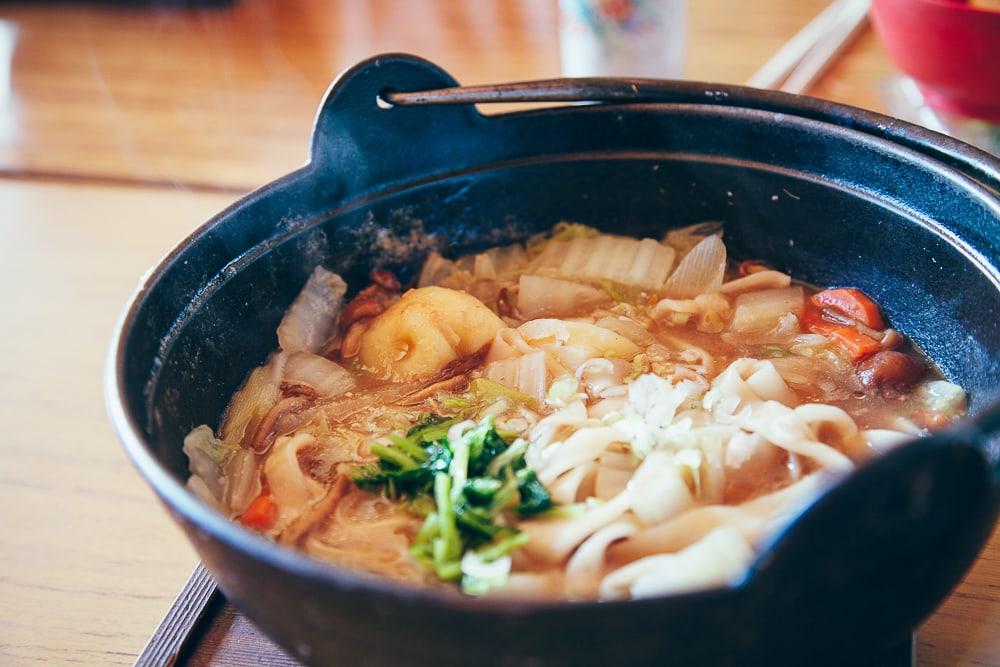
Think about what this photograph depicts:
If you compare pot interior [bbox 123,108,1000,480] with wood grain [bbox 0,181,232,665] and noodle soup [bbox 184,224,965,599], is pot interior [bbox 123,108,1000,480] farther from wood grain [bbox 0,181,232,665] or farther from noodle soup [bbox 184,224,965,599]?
wood grain [bbox 0,181,232,665]

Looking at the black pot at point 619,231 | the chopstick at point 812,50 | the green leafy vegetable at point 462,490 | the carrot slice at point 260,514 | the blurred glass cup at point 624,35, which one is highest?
the chopstick at point 812,50

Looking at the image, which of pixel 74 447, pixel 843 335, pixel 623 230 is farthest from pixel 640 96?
pixel 74 447

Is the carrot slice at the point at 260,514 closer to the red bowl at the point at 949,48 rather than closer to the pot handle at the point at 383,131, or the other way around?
the pot handle at the point at 383,131

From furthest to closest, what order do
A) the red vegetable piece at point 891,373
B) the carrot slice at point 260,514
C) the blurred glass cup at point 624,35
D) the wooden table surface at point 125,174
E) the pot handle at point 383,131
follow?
the blurred glass cup at point 624,35 < the pot handle at point 383,131 < the red vegetable piece at point 891,373 < the wooden table surface at point 125,174 < the carrot slice at point 260,514

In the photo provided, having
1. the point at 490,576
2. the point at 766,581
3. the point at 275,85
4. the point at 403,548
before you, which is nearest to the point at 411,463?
the point at 403,548

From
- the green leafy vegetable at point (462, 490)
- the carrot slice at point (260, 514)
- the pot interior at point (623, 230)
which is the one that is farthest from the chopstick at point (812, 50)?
the carrot slice at point (260, 514)
